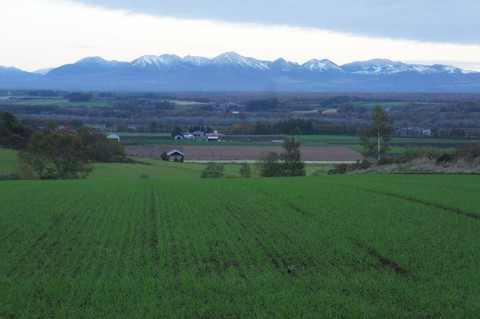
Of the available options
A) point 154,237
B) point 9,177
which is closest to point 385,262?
point 154,237

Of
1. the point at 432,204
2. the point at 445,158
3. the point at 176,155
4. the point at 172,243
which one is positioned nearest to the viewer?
the point at 172,243

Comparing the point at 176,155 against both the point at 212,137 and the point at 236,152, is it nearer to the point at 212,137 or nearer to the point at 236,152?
the point at 236,152

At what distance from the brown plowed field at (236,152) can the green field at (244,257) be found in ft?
157

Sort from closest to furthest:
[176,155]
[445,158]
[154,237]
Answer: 1. [154,237]
2. [445,158]
3. [176,155]

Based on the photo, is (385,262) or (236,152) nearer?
(385,262)

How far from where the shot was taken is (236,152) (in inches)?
3059

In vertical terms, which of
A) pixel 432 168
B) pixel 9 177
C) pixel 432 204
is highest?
pixel 432 204

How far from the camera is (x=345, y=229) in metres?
17.1

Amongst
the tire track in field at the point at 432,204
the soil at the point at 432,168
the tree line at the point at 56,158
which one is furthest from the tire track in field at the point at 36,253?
the tree line at the point at 56,158

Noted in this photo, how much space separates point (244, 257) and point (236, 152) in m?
63.9

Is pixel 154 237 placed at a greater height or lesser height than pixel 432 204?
greater

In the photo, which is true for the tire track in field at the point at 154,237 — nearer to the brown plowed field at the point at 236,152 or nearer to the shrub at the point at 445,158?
the shrub at the point at 445,158

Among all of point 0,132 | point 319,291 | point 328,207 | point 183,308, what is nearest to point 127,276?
point 183,308

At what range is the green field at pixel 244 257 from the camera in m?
10.5
